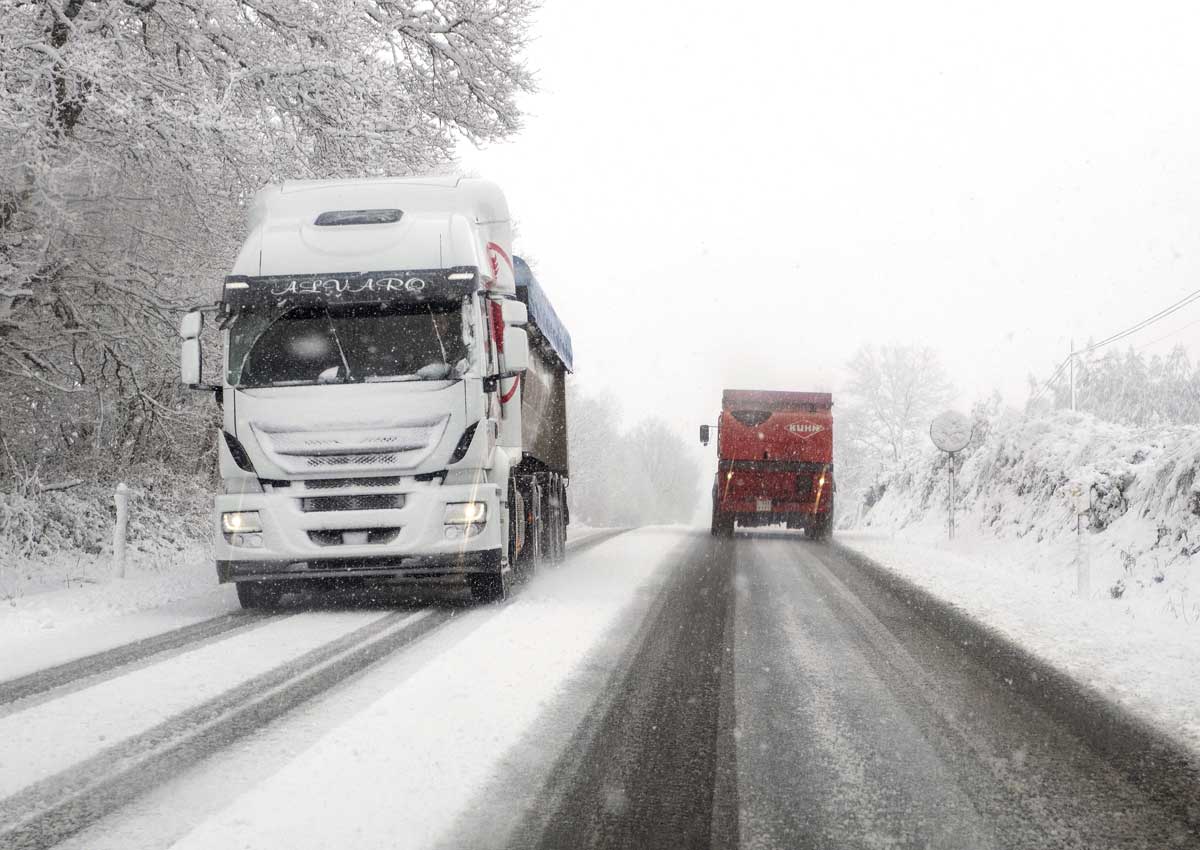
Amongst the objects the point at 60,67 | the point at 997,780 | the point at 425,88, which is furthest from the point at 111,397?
the point at 997,780

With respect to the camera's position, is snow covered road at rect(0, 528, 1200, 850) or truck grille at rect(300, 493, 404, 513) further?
truck grille at rect(300, 493, 404, 513)

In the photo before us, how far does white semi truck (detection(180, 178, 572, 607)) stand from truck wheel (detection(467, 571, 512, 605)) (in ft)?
0.05

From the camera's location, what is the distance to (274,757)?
3779 mm

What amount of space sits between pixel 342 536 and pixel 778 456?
1292 centimetres

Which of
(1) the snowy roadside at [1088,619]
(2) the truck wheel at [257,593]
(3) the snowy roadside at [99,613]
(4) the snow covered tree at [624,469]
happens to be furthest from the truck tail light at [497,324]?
(4) the snow covered tree at [624,469]

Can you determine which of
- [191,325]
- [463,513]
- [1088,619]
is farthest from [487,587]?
[1088,619]

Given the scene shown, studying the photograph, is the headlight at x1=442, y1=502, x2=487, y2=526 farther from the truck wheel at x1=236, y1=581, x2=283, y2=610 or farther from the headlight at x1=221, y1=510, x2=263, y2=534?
the truck wheel at x1=236, y1=581, x2=283, y2=610

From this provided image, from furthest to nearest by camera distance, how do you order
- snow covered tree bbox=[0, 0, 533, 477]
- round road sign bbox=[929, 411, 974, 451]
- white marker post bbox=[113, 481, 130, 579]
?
1. round road sign bbox=[929, 411, 974, 451]
2. white marker post bbox=[113, 481, 130, 579]
3. snow covered tree bbox=[0, 0, 533, 477]

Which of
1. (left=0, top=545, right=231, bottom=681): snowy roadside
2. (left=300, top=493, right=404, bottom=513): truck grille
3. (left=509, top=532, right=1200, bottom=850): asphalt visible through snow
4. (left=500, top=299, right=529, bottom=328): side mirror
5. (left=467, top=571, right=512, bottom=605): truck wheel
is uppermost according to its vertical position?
(left=500, top=299, right=529, bottom=328): side mirror

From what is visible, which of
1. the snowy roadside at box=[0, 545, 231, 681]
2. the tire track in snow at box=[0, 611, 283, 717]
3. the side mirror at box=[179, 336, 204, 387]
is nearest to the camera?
the tire track in snow at box=[0, 611, 283, 717]

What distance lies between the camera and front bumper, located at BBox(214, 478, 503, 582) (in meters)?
7.76

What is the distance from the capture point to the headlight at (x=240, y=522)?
782 cm

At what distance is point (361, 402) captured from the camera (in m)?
7.78

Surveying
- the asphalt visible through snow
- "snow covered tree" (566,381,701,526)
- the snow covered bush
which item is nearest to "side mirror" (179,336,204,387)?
the asphalt visible through snow
